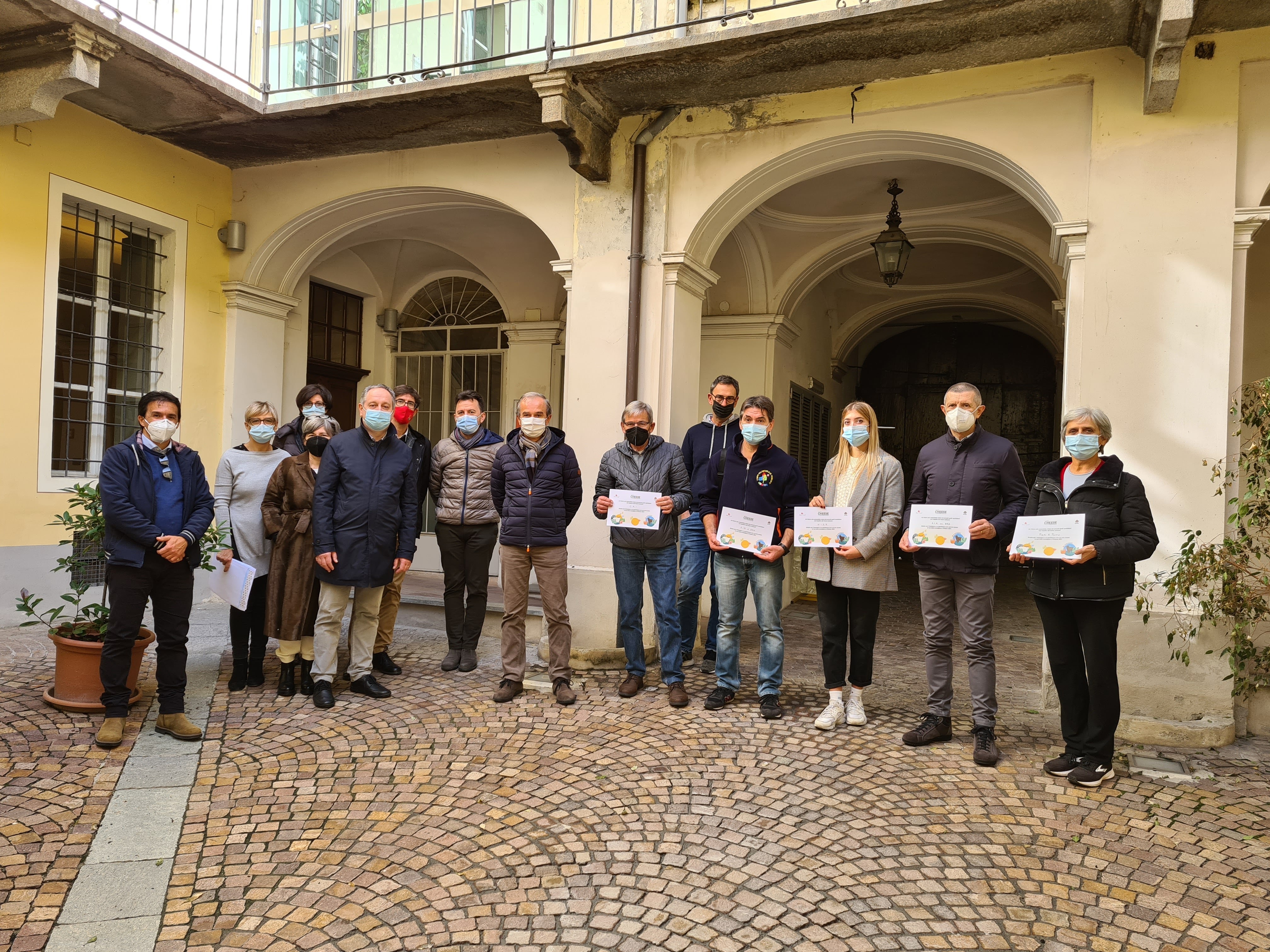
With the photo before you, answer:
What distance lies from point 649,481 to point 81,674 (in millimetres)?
3421

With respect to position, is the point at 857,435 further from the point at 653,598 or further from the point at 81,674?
the point at 81,674

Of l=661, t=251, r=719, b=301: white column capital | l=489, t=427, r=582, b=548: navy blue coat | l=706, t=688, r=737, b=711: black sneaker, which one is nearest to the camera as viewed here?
l=706, t=688, r=737, b=711: black sneaker

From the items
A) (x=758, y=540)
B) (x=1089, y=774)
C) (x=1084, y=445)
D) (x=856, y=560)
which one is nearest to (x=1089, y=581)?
(x=1084, y=445)

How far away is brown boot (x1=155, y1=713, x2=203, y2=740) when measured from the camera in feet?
15.1

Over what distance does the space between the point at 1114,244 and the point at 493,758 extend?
4.81 meters

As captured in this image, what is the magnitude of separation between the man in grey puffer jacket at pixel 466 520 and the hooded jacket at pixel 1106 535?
11.5 ft

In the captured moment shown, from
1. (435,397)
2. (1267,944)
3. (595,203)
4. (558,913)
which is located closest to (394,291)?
(435,397)

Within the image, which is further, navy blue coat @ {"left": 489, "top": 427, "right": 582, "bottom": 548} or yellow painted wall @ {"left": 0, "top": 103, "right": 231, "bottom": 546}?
yellow painted wall @ {"left": 0, "top": 103, "right": 231, "bottom": 546}

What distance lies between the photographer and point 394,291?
11.4 metres

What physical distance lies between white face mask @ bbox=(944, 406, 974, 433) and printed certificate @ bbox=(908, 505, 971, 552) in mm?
419

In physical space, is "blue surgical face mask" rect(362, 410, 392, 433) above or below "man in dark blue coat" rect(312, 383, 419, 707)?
above

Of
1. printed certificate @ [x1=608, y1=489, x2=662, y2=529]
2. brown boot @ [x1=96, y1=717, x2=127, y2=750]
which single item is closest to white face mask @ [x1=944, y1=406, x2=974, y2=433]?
printed certificate @ [x1=608, y1=489, x2=662, y2=529]

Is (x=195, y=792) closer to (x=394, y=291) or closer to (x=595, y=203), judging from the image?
(x=595, y=203)

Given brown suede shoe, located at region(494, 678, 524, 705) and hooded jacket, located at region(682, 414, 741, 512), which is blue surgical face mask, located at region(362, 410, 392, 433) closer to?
brown suede shoe, located at region(494, 678, 524, 705)
